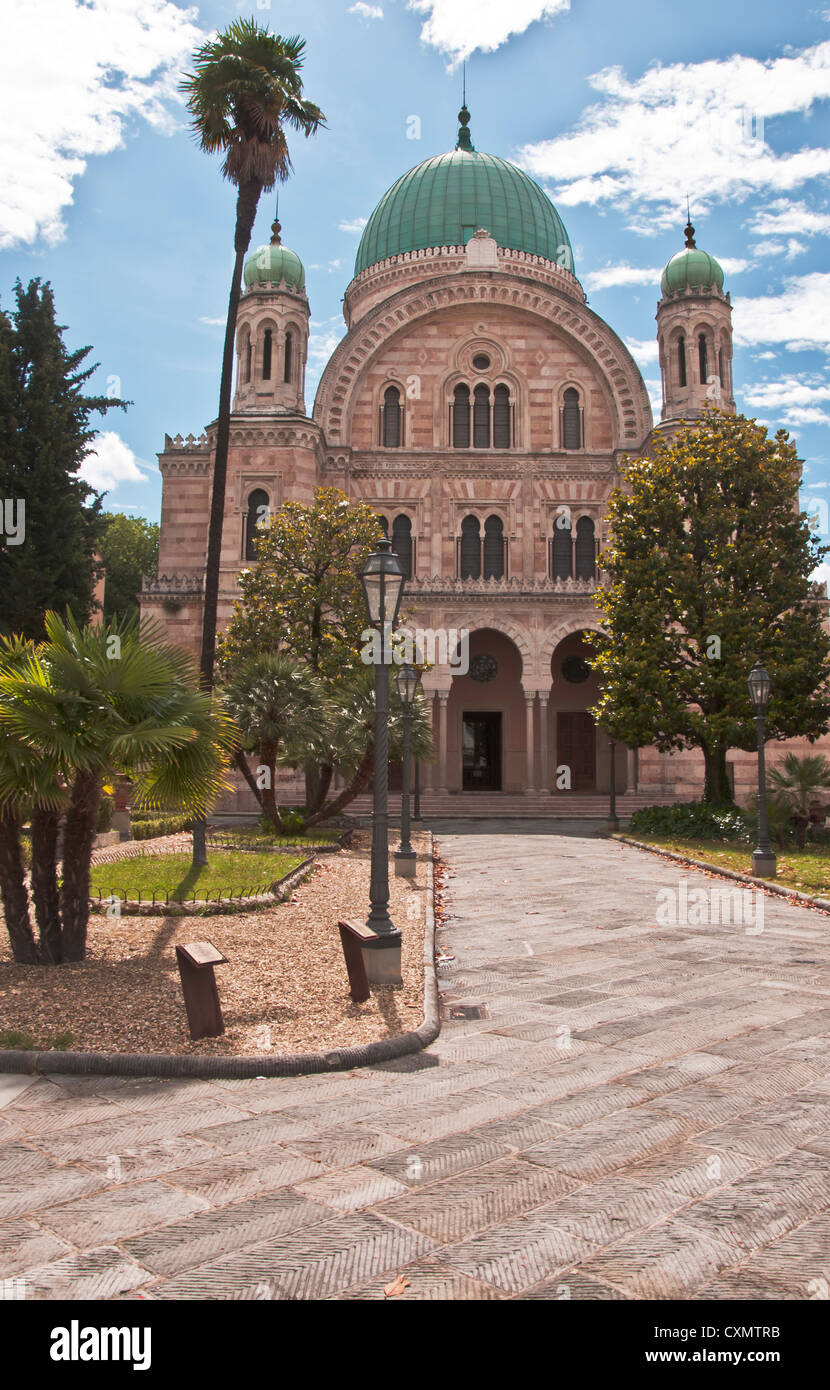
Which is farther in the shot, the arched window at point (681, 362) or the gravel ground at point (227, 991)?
the arched window at point (681, 362)

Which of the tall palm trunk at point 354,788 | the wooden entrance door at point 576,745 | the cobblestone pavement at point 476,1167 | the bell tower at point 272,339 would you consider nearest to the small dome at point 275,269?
the bell tower at point 272,339

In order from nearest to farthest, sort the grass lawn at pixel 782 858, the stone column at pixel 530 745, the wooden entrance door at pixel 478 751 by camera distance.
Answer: the grass lawn at pixel 782 858, the stone column at pixel 530 745, the wooden entrance door at pixel 478 751

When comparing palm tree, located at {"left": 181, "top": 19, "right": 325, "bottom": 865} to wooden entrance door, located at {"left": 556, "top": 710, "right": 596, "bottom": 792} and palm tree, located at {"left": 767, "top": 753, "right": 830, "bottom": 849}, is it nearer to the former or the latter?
palm tree, located at {"left": 767, "top": 753, "right": 830, "bottom": 849}

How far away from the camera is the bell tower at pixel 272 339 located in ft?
109

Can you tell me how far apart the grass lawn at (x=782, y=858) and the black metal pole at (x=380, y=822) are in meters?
7.64

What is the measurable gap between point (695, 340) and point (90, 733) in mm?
31464

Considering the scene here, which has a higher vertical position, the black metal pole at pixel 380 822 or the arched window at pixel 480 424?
the arched window at pixel 480 424

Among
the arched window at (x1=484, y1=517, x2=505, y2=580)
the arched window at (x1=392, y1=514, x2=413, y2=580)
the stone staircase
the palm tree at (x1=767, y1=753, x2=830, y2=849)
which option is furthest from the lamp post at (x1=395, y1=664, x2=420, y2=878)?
the arched window at (x1=484, y1=517, x2=505, y2=580)

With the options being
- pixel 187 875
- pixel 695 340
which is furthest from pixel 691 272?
pixel 187 875

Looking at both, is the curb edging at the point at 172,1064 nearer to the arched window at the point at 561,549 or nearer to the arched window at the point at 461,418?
the arched window at the point at 561,549

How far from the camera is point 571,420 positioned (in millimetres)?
35312

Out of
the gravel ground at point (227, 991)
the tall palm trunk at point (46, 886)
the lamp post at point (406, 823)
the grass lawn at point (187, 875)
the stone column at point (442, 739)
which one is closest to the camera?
the gravel ground at point (227, 991)

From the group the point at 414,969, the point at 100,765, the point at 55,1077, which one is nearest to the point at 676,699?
the point at 414,969
